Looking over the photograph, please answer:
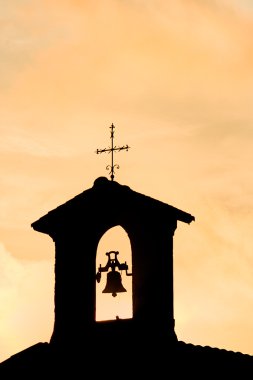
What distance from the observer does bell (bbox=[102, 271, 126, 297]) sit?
46.2ft

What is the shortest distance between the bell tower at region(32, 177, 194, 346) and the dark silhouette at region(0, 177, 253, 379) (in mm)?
16

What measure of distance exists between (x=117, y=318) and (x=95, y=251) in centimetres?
120

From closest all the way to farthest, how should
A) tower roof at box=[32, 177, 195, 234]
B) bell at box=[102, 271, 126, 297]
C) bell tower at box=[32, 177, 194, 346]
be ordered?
bell tower at box=[32, 177, 194, 346] → tower roof at box=[32, 177, 195, 234] → bell at box=[102, 271, 126, 297]

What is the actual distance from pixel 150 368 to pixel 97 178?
3.28 metres

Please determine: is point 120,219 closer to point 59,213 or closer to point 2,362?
point 59,213

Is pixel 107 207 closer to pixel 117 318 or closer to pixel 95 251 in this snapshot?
pixel 95 251

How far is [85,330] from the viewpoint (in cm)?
1339

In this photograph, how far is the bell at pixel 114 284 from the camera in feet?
46.2

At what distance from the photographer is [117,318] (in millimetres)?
13531

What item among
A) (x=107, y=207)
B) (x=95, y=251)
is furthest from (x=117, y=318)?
(x=107, y=207)

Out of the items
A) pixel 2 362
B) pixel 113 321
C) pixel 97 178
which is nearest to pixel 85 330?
pixel 113 321

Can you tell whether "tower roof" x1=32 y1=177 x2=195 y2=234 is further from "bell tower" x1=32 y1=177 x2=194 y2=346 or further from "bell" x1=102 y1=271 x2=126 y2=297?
"bell" x1=102 y1=271 x2=126 y2=297

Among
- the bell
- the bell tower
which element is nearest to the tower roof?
the bell tower

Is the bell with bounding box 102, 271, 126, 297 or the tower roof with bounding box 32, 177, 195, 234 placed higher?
the tower roof with bounding box 32, 177, 195, 234
